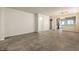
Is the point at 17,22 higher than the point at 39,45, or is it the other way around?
the point at 17,22

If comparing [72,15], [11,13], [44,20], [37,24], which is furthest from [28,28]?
[72,15]

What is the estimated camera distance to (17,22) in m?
7.41

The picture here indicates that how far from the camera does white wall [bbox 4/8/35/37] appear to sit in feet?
21.0

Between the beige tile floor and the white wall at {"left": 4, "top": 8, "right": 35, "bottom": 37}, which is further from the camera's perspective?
the white wall at {"left": 4, "top": 8, "right": 35, "bottom": 37}

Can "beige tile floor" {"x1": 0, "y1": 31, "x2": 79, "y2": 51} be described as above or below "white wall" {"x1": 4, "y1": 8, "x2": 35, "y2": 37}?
below

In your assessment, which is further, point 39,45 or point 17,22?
point 17,22

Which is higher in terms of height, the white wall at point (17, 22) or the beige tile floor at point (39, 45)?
the white wall at point (17, 22)

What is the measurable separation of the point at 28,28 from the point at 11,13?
9.20 feet

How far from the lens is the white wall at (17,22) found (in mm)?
6398

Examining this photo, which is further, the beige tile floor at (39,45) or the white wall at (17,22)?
the white wall at (17,22)

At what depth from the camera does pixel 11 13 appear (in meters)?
6.73
